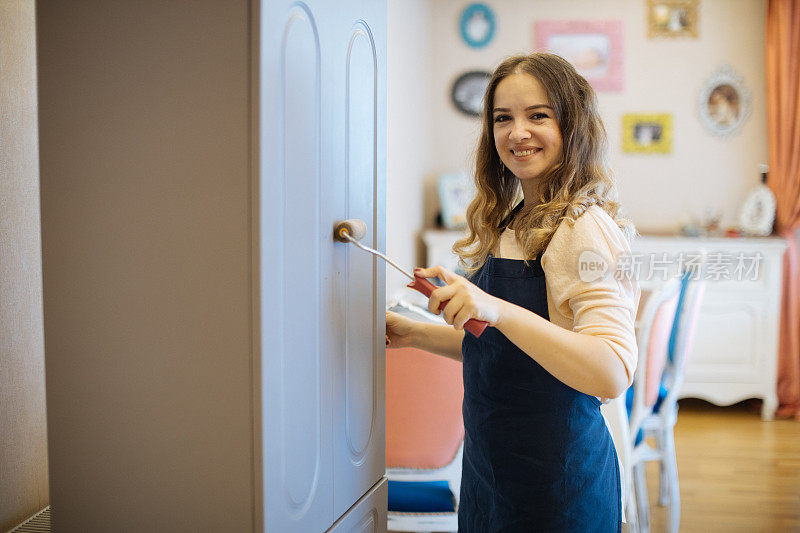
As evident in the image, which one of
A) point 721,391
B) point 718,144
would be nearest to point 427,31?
point 718,144

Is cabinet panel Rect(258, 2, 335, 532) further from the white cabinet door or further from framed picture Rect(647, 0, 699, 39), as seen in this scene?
framed picture Rect(647, 0, 699, 39)

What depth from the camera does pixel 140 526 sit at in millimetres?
803

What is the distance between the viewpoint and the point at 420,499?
1818 mm

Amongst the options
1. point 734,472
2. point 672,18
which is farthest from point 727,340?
point 672,18

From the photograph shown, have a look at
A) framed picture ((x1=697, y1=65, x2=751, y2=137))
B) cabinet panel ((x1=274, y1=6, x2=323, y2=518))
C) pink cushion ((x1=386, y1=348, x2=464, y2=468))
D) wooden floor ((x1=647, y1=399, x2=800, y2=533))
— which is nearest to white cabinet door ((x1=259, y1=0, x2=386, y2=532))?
cabinet panel ((x1=274, y1=6, x2=323, y2=518))

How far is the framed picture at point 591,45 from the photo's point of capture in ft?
14.9

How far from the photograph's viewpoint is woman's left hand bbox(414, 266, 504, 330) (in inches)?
36.0

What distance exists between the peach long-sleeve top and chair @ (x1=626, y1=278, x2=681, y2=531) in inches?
55.6

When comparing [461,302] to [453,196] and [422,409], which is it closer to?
[422,409]

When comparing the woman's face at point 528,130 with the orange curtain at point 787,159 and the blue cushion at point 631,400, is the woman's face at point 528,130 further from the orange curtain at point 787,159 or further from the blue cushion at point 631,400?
the orange curtain at point 787,159

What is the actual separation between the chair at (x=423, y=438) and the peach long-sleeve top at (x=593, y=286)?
758 millimetres

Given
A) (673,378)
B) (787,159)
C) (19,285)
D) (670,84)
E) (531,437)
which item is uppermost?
(670,84)

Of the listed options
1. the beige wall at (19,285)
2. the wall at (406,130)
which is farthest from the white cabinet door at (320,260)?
the wall at (406,130)

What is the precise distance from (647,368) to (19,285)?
1999 millimetres
